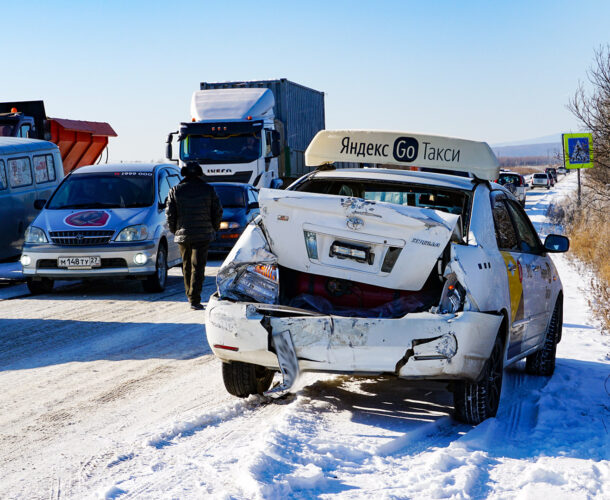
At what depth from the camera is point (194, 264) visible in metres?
11.6

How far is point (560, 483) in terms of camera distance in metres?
4.79

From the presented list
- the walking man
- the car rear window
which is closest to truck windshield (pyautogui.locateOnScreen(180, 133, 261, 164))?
the walking man

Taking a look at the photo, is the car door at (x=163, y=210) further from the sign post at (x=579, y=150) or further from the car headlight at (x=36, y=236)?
the sign post at (x=579, y=150)

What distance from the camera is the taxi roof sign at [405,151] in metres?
6.91

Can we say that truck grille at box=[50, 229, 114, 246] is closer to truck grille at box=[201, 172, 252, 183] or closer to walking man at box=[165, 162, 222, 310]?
walking man at box=[165, 162, 222, 310]

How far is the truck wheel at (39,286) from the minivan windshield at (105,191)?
1132mm

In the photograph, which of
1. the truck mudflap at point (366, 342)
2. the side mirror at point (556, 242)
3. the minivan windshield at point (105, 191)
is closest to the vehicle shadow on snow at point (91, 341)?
the truck mudflap at point (366, 342)

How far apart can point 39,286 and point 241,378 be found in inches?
321

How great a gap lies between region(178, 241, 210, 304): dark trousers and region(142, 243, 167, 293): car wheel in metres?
1.81

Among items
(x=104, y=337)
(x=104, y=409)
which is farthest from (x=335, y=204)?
(x=104, y=337)

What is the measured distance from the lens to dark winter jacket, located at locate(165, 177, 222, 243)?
11.5m

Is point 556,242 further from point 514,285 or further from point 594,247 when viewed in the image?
point 594,247

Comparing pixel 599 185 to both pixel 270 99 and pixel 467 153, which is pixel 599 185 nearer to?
pixel 270 99

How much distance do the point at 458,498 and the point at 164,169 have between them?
11444mm
